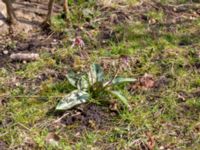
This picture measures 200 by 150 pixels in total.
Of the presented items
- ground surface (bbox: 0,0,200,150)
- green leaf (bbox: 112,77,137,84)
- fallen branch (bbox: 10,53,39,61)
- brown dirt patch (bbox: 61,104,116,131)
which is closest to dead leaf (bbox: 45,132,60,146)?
ground surface (bbox: 0,0,200,150)

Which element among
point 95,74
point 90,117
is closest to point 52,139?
point 90,117

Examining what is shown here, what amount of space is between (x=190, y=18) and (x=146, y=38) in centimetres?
52

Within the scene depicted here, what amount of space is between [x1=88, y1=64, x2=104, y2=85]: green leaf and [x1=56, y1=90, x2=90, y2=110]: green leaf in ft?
0.37

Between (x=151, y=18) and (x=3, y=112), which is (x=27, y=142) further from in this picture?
(x=151, y=18)

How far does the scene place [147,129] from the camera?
2609 mm

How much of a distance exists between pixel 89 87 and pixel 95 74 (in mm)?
109

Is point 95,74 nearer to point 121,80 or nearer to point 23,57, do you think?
point 121,80

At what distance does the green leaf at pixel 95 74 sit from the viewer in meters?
2.81

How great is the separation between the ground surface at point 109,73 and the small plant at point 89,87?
6 centimetres

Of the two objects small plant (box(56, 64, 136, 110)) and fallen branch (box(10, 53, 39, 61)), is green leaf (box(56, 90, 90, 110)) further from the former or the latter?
fallen branch (box(10, 53, 39, 61))

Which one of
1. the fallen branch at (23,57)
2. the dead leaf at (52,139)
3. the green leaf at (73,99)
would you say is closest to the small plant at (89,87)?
the green leaf at (73,99)

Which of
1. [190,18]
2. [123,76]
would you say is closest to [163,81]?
[123,76]

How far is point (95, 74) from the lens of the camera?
2.86 meters

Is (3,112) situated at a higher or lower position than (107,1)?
lower
